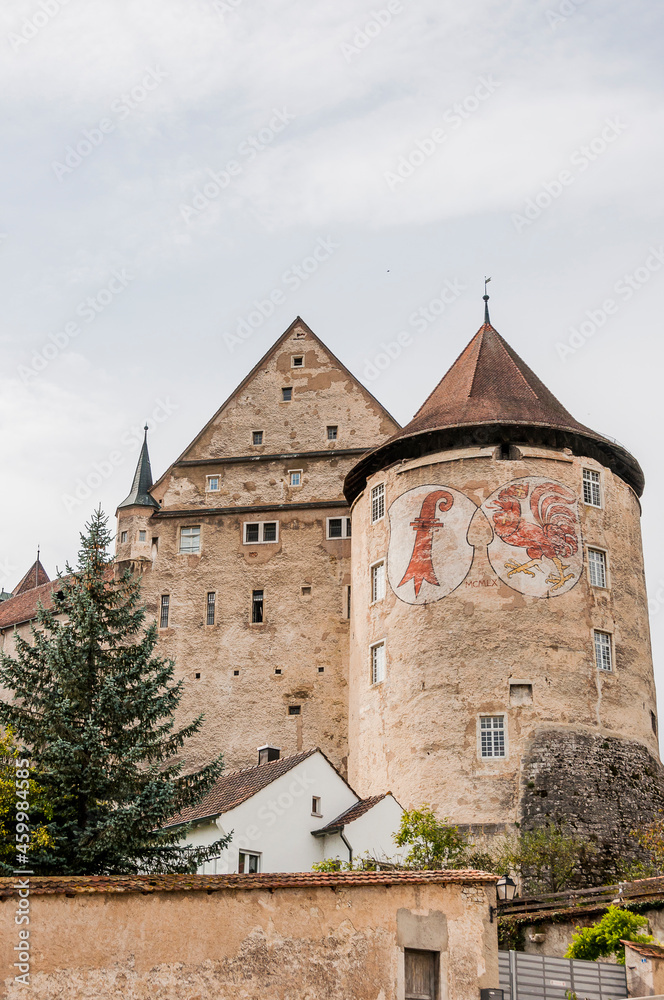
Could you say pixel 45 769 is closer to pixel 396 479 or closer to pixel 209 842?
pixel 209 842

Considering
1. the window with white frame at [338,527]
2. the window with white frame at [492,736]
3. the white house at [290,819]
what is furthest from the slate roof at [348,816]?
the window with white frame at [338,527]

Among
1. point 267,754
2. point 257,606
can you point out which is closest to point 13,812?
point 267,754

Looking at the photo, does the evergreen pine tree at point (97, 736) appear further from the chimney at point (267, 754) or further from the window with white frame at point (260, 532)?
the window with white frame at point (260, 532)

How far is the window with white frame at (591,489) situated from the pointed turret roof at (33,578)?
3289cm

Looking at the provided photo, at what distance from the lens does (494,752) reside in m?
32.4

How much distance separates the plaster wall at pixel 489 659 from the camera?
32.5m

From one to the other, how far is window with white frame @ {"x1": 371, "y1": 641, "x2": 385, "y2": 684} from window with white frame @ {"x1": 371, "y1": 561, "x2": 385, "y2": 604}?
139cm

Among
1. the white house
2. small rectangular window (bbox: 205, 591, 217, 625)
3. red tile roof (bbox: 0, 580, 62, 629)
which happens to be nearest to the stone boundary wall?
the white house

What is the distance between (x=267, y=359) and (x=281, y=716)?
13580 mm

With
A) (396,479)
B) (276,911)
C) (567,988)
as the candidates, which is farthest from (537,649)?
(276,911)

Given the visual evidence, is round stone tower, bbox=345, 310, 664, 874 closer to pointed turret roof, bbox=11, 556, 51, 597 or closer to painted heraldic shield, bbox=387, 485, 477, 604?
painted heraldic shield, bbox=387, 485, 477, 604

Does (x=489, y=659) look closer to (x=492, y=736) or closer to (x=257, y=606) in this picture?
(x=492, y=736)

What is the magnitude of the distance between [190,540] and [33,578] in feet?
67.6

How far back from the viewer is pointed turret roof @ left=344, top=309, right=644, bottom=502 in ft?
118
